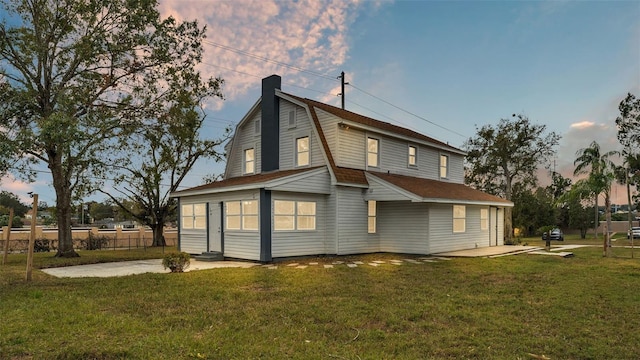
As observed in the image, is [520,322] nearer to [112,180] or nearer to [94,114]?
[94,114]

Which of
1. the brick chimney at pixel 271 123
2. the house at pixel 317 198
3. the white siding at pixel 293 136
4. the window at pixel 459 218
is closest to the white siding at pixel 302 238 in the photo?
the house at pixel 317 198

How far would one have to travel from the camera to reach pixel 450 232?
58.9 ft

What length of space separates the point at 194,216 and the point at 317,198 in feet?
19.8

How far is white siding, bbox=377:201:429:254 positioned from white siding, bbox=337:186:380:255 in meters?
0.64

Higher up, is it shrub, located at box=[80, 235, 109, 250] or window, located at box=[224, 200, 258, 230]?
window, located at box=[224, 200, 258, 230]

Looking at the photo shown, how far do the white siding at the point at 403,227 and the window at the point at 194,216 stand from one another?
7.90m

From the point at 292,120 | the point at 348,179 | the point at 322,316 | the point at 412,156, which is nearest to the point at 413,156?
the point at 412,156

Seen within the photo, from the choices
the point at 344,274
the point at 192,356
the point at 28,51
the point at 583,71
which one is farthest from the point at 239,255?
the point at 583,71

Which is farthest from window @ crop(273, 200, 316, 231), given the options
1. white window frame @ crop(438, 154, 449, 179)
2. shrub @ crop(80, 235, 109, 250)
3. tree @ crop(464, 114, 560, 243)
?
tree @ crop(464, 114, 560, 243)

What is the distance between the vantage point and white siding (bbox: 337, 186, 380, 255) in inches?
634

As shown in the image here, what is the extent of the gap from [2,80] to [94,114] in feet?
14.3

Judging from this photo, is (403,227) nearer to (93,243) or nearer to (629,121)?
(93,243)

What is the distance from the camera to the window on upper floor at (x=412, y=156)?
2055 cm

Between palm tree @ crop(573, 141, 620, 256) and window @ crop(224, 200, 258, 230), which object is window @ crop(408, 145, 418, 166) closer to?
palm tree @ crop(573, 141, 620, 256)
